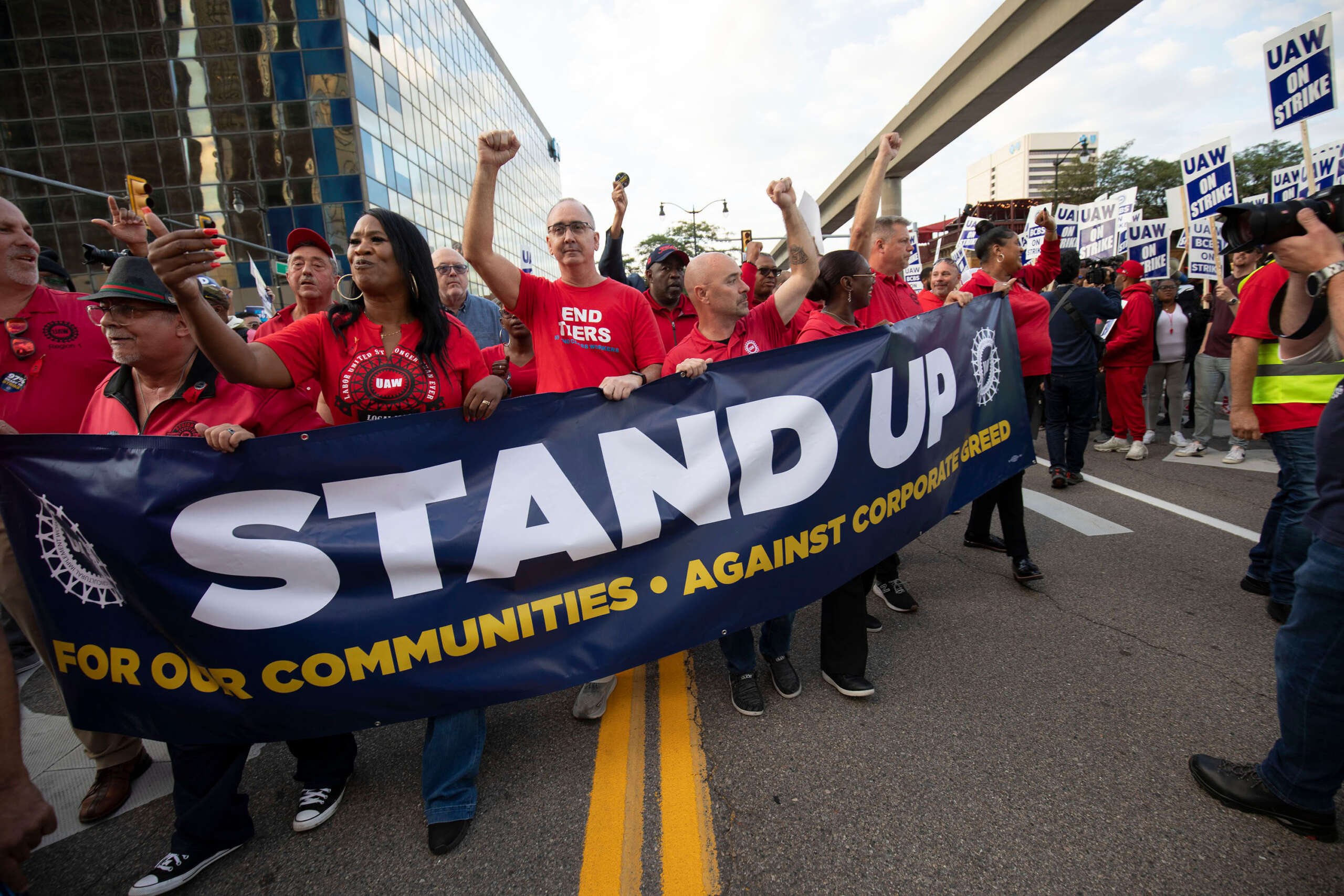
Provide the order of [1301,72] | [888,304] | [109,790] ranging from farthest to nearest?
[1301,72], [888,304], [109,790]

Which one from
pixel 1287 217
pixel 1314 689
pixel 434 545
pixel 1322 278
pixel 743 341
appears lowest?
pixel 1314 689

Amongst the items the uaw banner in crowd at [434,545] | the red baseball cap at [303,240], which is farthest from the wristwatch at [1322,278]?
the red baseball cap at [303,240]

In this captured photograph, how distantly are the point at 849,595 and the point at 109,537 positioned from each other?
108 inches

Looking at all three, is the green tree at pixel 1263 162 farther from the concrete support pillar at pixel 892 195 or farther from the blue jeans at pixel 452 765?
the blue jeans at pixel 452 765

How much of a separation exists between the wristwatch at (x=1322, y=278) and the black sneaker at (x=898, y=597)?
7.07 feet

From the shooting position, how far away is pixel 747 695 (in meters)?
2.63

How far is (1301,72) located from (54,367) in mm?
9438

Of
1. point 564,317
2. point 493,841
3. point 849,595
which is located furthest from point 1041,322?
point 493,841

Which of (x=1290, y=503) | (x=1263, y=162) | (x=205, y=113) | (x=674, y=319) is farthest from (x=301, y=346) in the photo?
(x=1263, y=162)

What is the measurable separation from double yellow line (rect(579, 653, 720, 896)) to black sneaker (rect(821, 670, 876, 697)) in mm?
635

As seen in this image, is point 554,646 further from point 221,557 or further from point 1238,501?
point 1238,501

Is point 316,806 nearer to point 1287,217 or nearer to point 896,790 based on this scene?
point 896,790

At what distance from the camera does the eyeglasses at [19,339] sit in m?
2.56

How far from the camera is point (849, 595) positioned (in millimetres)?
2672
